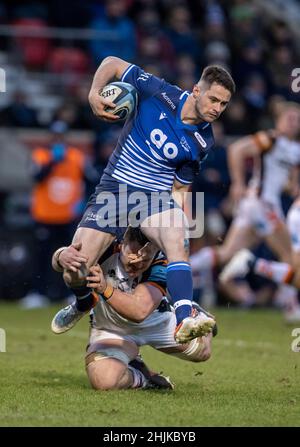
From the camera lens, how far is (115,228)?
8.07 metres

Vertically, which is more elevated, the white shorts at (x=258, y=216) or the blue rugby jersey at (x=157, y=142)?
the blue rugby jersey at (x=157, y=142)

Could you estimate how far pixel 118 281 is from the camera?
785 cm

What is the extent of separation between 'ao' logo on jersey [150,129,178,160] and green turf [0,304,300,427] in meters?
1.77

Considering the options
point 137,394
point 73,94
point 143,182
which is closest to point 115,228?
point 143,182

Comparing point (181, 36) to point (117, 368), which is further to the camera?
point (181, 36)

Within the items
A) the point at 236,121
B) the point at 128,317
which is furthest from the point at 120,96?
the point at 236,121

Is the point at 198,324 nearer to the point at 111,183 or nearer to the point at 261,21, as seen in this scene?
the point at 111,183

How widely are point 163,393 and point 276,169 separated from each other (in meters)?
6.66

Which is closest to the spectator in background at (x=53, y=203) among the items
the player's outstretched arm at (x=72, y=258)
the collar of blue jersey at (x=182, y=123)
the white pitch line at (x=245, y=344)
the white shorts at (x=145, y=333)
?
the white pitch line at (x=245, y=344)

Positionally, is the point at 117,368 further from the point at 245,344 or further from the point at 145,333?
the point at 245,344

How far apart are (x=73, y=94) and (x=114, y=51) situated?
104 cm

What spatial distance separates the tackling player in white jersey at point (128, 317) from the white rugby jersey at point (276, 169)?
5767 millimetres

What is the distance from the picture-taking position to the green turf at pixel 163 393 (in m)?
6.36

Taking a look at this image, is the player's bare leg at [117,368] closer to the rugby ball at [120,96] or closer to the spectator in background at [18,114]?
the rugby ball at [120,96]
